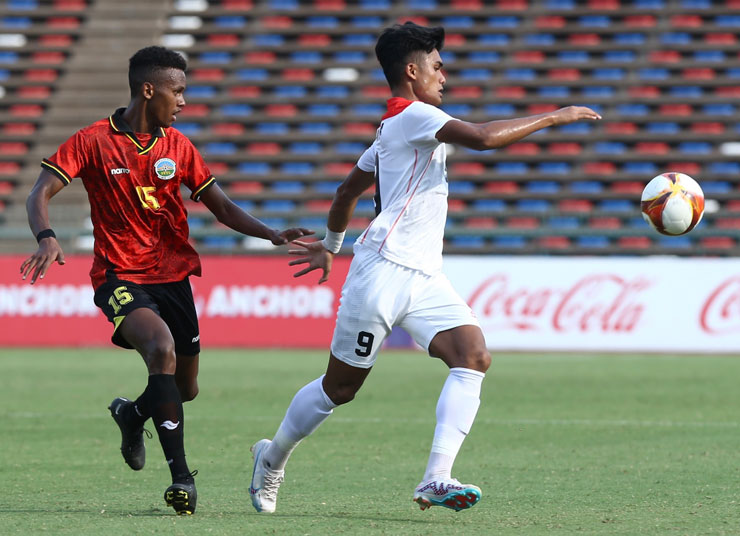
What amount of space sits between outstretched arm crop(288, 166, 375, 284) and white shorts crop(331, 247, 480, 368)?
42 cm

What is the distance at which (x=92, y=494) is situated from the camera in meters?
5.78

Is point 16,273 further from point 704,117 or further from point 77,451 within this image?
point 704,117

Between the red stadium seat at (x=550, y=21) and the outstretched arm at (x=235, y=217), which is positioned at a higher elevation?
the red stadium seat at (x=550, y=21)

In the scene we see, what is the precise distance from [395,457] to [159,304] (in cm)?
228

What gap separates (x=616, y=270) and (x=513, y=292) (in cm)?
165

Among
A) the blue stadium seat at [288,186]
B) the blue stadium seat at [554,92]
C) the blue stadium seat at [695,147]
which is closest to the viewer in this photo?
the blue stadium seat at [695,147]

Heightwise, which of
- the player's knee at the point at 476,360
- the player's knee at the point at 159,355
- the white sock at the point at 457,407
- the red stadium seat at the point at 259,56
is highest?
the player's knee at the point at 476,360

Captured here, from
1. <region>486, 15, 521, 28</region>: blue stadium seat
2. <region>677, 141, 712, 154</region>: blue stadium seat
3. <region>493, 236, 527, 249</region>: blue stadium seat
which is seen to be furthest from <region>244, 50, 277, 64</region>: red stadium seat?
<region>677, 141, 712, 154</region>: blue stadium seat

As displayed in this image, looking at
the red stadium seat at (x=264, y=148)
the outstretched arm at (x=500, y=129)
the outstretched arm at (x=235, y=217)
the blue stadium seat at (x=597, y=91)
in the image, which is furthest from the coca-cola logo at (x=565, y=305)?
the outstretched arm at (x=500, y=129)

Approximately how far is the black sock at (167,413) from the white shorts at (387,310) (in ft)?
2.77

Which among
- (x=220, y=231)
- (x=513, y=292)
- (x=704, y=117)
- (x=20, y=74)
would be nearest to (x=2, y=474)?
(x=513, y=292)

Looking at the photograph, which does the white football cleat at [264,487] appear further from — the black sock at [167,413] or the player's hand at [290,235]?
the player's hand at [290,235]

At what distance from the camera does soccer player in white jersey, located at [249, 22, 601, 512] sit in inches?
196

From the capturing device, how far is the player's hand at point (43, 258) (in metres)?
5.11
